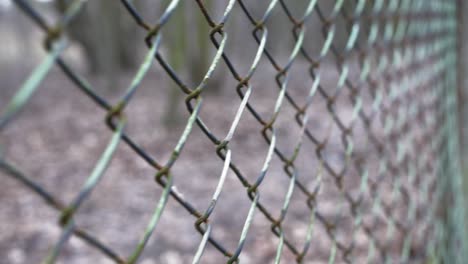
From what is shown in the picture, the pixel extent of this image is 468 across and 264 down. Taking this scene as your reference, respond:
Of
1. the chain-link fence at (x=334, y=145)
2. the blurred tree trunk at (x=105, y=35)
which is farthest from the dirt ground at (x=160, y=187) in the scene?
the blurred tree trunk at (x=105, y=35)

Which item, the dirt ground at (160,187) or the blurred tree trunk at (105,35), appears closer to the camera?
the dirt ground at (160,187)

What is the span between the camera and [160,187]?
4.06m

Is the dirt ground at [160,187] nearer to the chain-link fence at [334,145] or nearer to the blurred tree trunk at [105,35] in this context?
the chain-link fence at [334,145]

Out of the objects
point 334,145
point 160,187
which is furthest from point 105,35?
point 334,145

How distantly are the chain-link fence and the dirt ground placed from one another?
0.03m

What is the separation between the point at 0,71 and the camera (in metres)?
12.4

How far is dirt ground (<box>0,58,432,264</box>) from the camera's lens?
9.42ft

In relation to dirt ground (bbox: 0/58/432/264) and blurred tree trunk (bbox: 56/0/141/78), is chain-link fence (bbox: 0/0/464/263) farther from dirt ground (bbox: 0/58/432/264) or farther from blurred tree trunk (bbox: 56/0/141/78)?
blurred tree trunk (bbox: 56/0/141/78)

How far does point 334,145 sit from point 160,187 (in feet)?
6.60

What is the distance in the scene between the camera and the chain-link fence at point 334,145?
541 mm

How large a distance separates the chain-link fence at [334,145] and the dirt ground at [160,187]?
0.03 metres

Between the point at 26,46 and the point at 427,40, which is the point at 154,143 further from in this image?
the point at 26,46

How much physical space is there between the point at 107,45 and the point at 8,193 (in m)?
5.17

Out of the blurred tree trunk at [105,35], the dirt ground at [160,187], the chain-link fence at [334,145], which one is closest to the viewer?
the chain-link fence at [334,145]
